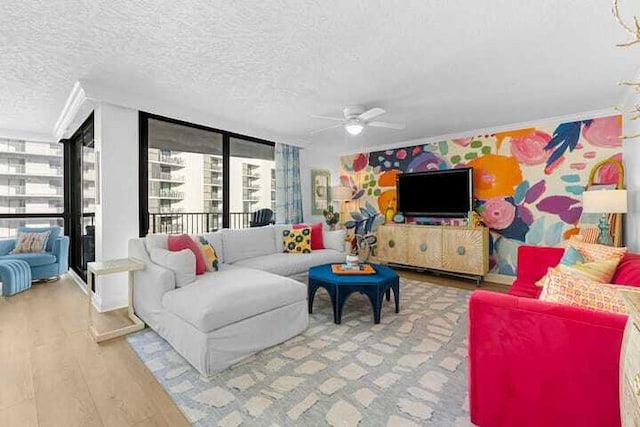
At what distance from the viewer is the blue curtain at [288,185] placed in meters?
5.07

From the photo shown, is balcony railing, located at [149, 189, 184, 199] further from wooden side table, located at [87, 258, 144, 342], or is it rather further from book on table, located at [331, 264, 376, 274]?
book on table, located at [331, 264, 376, 274]

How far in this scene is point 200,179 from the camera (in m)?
4.39

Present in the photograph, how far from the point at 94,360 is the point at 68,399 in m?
0.45

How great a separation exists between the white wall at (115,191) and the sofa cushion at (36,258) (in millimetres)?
1531

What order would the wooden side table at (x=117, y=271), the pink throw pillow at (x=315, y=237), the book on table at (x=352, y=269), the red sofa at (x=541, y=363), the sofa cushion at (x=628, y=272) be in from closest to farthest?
the red sofa at (x=541, y=363) → the sofa cushion at (x=628, y=272) → the wooden side table at (x=117, y=271) → the book on table at (x=352, y=269) → the pink throw pillow at (x=315, y=237)

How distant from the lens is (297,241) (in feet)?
13.6

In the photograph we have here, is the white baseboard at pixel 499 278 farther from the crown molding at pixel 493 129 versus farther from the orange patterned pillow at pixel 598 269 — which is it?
the orange patterned pillow at pixel 598 269

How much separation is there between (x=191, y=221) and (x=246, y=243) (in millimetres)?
2044

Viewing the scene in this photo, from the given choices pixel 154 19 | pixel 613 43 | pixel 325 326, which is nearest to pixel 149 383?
pixel 325 326

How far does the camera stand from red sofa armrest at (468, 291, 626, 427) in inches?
45.2

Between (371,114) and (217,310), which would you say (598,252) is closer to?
(371,114)

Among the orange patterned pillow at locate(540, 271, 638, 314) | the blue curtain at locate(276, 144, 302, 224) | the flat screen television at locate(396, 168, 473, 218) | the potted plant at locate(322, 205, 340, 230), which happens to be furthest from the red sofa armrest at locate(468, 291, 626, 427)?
the potted plant at locate(322, 205, 340, 230)

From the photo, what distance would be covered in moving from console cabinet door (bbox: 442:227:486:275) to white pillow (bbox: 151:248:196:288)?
349 cm

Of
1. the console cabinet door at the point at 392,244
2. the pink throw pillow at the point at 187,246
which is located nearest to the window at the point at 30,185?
the pink throw pillow at the point at 187,246
